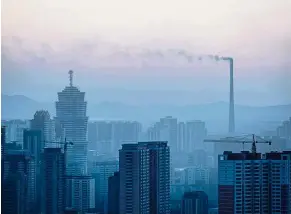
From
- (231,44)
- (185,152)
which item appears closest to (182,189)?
(185,152)

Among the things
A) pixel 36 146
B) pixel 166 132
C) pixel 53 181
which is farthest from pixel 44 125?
pixel 166 132

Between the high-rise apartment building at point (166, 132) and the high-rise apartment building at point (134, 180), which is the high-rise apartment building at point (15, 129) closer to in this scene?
the high-rise apartment building at point (134, 180)

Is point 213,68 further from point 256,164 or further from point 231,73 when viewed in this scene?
point 256,164

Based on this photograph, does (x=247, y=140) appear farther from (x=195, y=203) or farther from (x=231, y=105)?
(x=195, y=203)

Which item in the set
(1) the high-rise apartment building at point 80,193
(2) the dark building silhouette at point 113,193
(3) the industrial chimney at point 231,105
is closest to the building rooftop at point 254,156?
(3) the industrial chimney at point 231,105

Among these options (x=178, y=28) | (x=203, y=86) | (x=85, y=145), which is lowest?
(x=85, y=145)

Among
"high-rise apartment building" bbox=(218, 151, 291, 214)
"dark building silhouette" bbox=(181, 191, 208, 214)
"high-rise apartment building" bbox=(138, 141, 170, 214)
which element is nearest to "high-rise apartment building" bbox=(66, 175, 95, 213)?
"high-rise apartment building" bbox=(138, 141, 170, 214)
